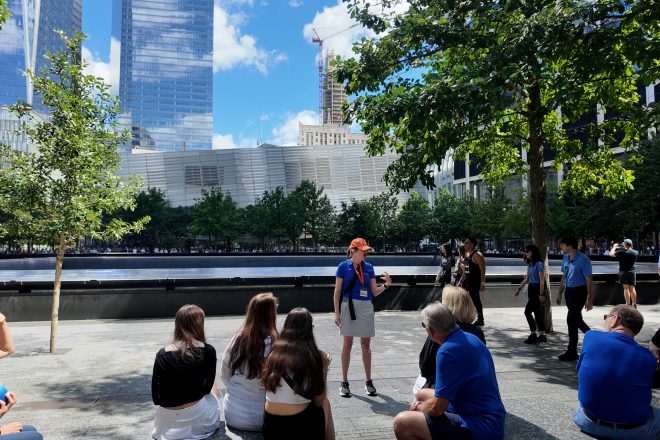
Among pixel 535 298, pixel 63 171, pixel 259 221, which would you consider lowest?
pixel 535 298

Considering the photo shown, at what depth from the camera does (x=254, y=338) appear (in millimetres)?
3840

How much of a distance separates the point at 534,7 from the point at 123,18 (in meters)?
205

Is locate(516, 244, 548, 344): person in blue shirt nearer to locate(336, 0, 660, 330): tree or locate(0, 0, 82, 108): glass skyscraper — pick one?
locate(336, 0, 660, 330): tree

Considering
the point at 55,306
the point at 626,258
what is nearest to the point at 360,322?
the point at 55,306

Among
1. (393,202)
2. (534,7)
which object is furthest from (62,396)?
(393,202)

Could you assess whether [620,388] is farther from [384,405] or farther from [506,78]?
[506,78]

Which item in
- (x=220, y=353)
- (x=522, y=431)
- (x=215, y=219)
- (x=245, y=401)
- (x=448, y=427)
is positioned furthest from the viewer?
(x=215, y=219)

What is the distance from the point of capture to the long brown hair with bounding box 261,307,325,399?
314cm

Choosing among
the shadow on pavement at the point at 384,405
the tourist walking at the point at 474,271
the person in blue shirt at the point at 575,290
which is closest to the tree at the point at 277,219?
the tourist walking at the point at 474,271

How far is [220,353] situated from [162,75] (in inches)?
7634

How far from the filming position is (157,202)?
71.9 meters

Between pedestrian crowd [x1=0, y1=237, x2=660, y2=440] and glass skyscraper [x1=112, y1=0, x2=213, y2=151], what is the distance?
18418 centimetres

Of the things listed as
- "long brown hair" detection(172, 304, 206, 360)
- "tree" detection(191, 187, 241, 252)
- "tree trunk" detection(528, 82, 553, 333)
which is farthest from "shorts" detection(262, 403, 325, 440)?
"tree" detection(191, 187, 241, 252)

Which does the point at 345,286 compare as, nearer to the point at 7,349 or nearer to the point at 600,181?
the point at 7,349
